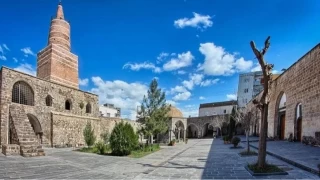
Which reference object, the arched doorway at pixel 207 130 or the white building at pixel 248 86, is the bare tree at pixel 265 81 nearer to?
the arched doorway at pixel 207 130

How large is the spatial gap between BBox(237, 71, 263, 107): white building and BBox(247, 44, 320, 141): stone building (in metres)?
30.9

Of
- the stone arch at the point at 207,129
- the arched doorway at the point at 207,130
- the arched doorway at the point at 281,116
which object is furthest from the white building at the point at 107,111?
the arched doorway at the point at 281,116

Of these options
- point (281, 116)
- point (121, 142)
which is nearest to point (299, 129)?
point (281, 116)

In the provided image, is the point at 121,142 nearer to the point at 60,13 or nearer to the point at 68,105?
the point at 68,105

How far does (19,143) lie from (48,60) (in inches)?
570

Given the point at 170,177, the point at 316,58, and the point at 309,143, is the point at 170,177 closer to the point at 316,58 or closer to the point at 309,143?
the point at 309,143

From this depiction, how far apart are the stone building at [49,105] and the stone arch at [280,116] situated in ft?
58.0

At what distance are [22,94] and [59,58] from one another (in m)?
9.15

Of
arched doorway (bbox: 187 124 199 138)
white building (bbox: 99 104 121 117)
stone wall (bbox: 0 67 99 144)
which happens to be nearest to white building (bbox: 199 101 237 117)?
arched doorway (bbox: 187 124 199 138)

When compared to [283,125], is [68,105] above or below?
above

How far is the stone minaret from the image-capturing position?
84.3ft

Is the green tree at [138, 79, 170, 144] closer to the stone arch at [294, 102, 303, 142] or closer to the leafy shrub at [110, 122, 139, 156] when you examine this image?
the leafy shrub at [110, 122, 139, 156]

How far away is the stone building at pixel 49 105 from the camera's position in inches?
585

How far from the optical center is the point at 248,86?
183ft
